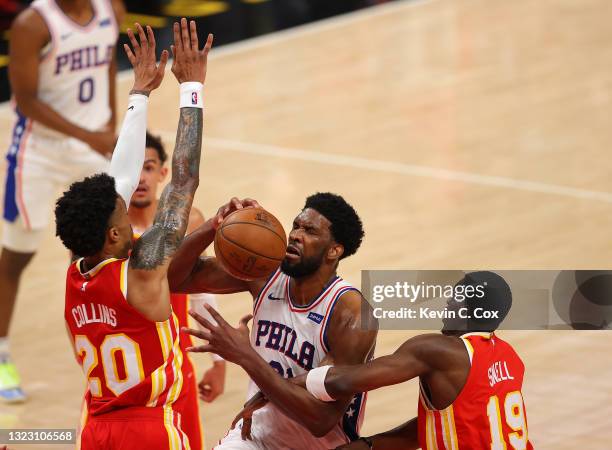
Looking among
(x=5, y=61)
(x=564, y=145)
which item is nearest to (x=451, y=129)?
(x=564, y=145)

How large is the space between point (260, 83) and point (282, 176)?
3.02 metres

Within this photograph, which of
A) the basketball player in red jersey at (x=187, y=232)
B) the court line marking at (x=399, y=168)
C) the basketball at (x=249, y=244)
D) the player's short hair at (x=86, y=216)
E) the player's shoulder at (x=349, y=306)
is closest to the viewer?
the player's short hair at (x=86, y=216)

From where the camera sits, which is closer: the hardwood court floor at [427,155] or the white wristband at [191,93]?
the white wristband at [191,93]

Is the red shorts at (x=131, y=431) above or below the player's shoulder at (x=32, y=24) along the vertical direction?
below

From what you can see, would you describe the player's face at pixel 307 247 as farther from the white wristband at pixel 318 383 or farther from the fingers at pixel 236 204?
the white wristband at pixel 318 383

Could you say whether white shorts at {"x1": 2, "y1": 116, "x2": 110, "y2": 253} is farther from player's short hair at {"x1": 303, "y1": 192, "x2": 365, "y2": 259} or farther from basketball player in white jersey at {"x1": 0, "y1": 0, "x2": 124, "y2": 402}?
player's short hair at {"x1": 303, "y1": 192, "x2": 365, "y2": 259}

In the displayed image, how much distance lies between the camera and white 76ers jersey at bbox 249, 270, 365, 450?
5844 millimetres

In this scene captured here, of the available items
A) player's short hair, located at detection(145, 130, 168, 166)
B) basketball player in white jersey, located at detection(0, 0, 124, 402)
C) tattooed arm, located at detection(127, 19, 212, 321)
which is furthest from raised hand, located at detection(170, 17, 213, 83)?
basketball player in white jersey, located at detection(0, 0, 124, 402)

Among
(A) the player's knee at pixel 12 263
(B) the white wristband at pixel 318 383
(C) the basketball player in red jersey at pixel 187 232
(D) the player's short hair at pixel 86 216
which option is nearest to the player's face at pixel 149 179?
(C) the basketball player in red jersey at pixel 187 232

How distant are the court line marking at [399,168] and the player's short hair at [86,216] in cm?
690

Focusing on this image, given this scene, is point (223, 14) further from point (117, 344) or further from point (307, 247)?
point (117, 344)

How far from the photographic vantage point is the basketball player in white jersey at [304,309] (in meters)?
5.80

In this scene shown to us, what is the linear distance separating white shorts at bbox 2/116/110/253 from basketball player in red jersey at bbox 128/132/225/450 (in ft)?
4.51

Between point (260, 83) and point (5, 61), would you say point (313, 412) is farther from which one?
point (5, 61)
